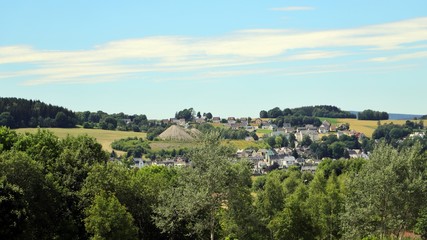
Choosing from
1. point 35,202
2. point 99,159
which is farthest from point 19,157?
point 99,159

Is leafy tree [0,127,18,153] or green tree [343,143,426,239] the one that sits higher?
leafy tree [0,127,18,153]

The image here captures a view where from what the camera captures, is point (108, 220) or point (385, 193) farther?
point (385, 193)

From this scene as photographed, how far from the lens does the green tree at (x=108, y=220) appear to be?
210 feet

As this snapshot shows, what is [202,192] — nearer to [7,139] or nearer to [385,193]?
[385,193]

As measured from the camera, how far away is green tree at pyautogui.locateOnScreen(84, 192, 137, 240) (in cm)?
6406

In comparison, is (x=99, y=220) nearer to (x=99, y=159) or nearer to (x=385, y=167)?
(x=99, y=159)

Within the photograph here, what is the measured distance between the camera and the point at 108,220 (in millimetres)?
64062

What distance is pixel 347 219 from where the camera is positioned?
7312cm

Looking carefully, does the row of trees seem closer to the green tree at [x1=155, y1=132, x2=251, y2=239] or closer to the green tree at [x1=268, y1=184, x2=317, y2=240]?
the green tree at [x1=268, y1=184, x2=317, y2=240]

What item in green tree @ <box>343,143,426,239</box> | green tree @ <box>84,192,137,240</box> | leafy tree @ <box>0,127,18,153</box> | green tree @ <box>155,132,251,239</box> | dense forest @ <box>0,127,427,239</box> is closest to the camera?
green tree @ <box>84,192,137,240</box>

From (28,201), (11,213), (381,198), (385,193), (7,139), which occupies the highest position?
(7,139)

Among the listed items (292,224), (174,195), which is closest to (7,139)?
(174,195)

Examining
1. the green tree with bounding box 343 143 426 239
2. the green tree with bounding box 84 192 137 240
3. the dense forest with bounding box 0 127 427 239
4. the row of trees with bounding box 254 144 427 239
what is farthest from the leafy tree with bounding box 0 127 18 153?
the green tree with bounding box 343 143 426 239

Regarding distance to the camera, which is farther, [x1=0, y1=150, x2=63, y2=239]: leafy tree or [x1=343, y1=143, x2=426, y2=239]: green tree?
[x1=343, y1=143, x2=426, y2=239]: green tree
